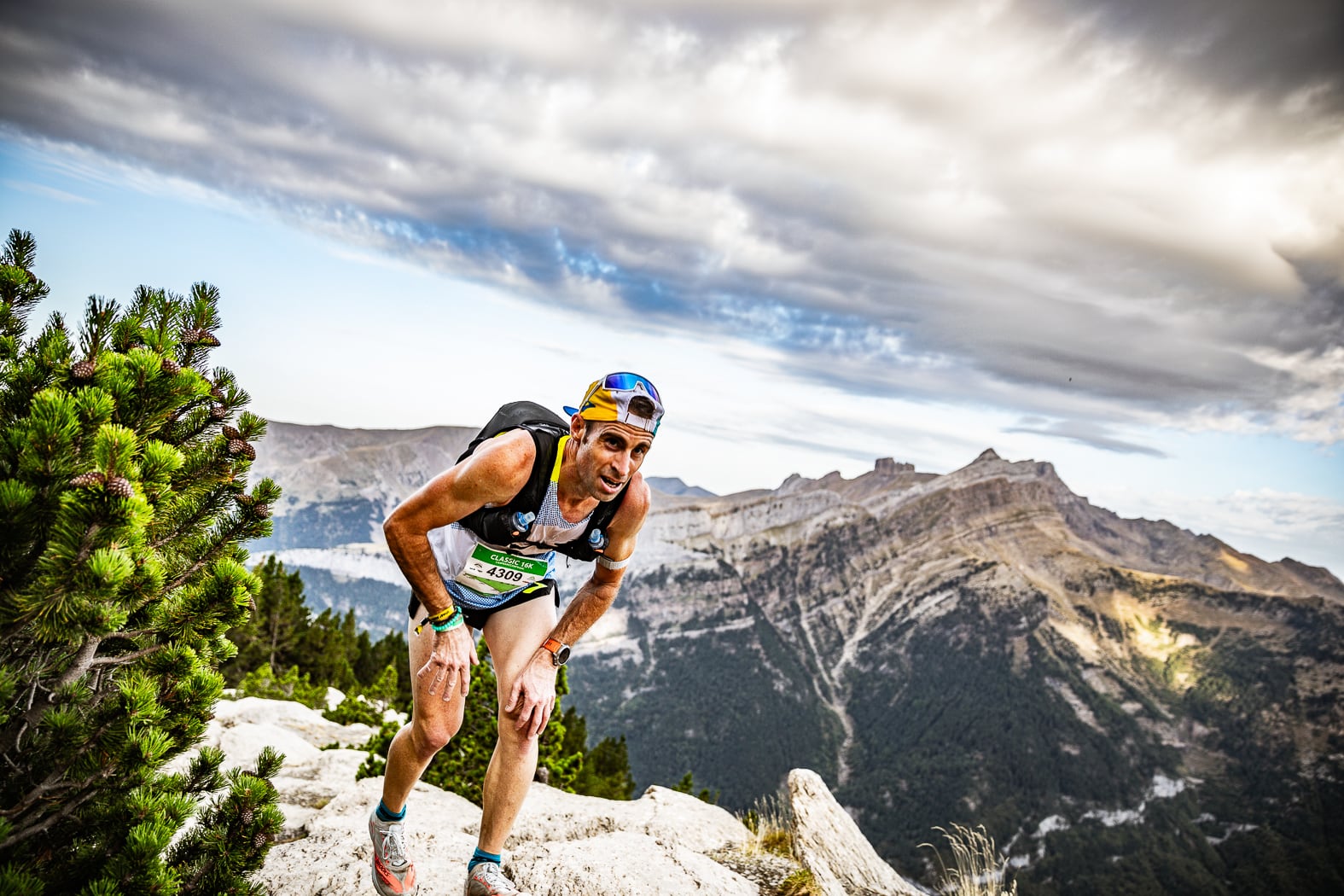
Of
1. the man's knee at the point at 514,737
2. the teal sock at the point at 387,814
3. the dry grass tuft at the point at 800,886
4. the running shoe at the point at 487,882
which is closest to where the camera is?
the man's knee at the point at 514,737

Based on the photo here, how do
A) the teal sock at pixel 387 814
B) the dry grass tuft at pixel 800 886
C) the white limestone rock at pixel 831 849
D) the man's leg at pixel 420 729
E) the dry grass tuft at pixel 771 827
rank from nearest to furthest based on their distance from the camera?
1. the man's leg at pixel 420 729
2. the teal sock at pixel 387 814
3. the dry grass tuft at pixel 800 886
4. the white limestone rock at pixel 831 849
5. the dry grass tuft at pixel 771 827

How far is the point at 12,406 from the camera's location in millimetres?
4336

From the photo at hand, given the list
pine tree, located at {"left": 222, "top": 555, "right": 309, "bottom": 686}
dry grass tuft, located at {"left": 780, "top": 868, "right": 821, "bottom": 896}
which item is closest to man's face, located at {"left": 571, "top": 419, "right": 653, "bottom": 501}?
dry grass tuft, located at {"left": 780, "top": 868, "right": 821, "bottom": 896}

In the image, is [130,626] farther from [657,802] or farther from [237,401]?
[657,802]


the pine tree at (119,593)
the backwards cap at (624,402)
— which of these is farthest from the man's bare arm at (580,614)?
the pine tree at (119,593)

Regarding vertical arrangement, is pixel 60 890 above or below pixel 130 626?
below

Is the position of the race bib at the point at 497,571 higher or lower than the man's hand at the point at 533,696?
higher

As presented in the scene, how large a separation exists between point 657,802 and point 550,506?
735 cm

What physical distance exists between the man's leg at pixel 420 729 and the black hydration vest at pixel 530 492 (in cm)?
81

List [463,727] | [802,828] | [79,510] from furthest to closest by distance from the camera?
[463,727] < [802,828] < [79,510]

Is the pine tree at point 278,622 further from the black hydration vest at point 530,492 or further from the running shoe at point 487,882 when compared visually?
the black hydration vest at point 530,492

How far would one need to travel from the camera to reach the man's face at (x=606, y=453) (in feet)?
17.4

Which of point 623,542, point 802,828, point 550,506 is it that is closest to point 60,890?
point 550,506

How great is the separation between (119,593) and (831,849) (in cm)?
806
